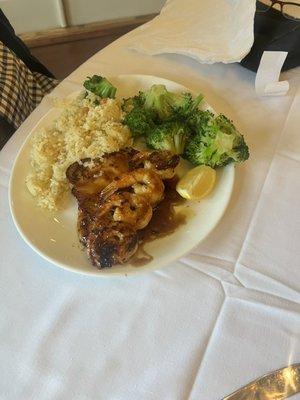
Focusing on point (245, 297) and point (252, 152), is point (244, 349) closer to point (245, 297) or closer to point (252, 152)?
point (245, 297)

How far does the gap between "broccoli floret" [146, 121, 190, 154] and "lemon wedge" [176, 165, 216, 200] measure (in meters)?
0.09

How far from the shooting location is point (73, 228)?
1.01 meters

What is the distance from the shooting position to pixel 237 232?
0.98m

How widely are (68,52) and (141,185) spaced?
225 cm

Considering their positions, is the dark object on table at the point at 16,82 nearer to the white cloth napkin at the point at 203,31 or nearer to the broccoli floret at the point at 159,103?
the white cloth napkin at the point at 203,31

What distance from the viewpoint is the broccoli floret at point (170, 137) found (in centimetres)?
107

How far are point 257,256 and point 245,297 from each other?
102mm

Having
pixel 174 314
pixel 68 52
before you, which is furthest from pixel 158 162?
pixel 68 52

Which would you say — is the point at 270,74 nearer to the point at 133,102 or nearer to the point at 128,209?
the point at 133,102

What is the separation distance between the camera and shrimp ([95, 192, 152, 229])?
2.97ft

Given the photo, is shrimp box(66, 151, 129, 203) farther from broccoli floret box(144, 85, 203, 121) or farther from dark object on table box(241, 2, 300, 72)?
dark object on table box(241, 2, 300, 72)

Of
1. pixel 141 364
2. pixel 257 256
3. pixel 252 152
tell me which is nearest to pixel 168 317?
pixel 141 364

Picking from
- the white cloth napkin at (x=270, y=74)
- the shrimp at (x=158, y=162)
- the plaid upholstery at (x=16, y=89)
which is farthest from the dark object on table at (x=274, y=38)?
the plaid upholstery at (x=16, y=89)

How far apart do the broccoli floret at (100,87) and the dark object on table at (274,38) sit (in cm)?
41
